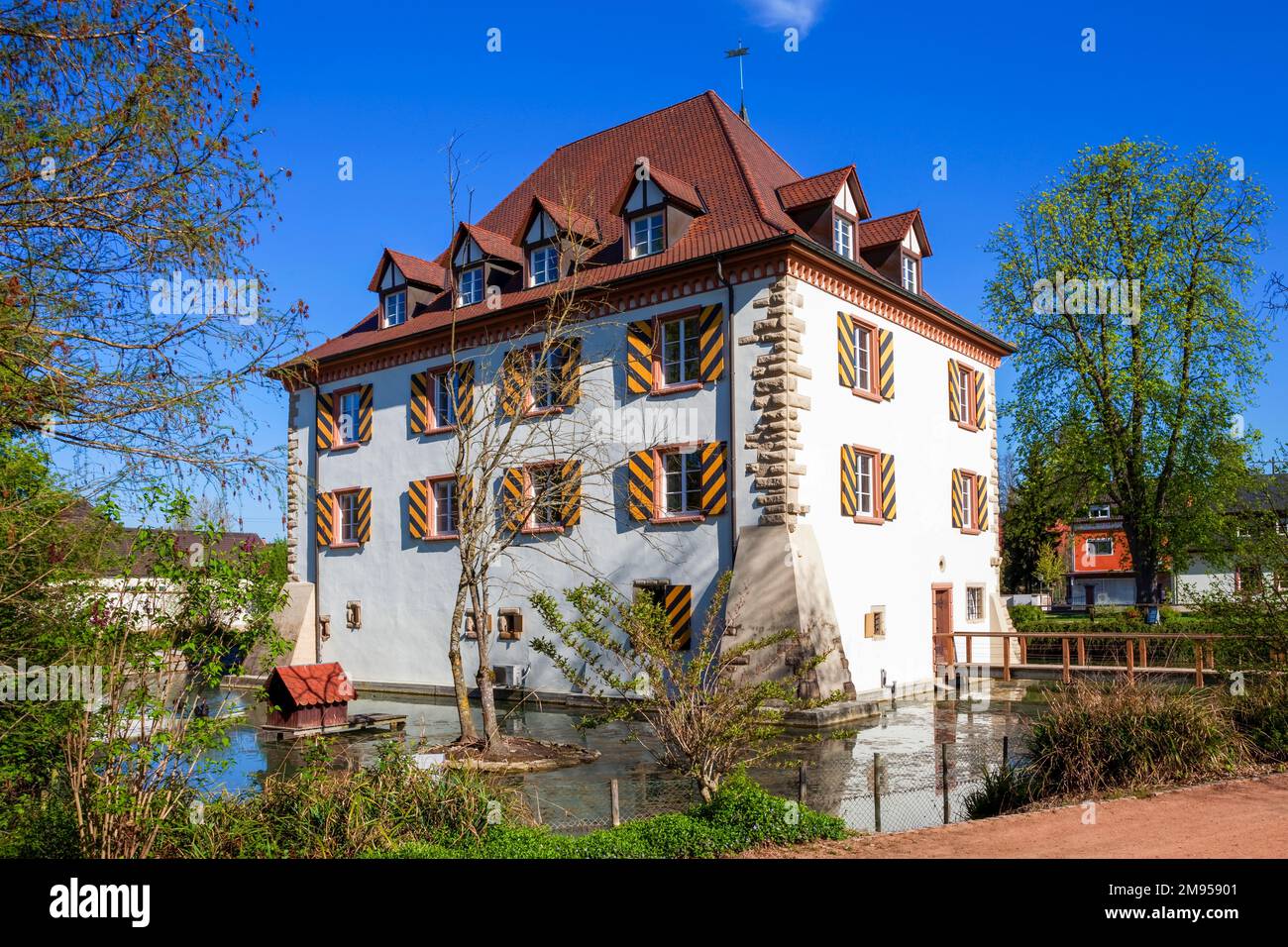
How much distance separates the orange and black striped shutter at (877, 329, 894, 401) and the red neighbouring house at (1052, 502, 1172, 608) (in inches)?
1738

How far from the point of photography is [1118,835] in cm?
807

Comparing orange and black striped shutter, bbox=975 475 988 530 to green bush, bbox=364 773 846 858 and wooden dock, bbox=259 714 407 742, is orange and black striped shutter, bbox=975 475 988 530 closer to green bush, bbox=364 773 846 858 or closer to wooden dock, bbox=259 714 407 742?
wooden dock, bbox=259 714 407 742

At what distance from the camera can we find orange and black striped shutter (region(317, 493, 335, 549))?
2741 cm

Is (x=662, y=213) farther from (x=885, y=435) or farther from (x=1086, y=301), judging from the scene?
(x=1086, y=301)

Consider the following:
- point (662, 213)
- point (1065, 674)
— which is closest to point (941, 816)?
point (1065, 674)

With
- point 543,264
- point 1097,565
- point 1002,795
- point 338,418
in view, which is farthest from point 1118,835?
point 1097,565

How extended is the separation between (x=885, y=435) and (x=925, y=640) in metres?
4.81

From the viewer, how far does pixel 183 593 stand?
7.57 m

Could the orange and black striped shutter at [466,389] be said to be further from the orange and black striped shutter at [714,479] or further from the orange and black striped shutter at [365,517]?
the orange and black striped shutter at [714,479]

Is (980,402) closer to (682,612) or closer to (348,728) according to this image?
(682,612)

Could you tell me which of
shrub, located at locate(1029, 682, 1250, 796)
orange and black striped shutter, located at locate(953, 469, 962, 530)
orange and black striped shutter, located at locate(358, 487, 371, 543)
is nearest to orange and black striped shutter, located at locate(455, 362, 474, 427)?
orange and black striped shutter, located at locate(358, 487, 371, 543)

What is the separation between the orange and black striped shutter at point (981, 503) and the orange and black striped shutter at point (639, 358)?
33.4 ft

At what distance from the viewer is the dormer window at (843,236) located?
831 inches

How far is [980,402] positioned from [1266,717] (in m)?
15.5
